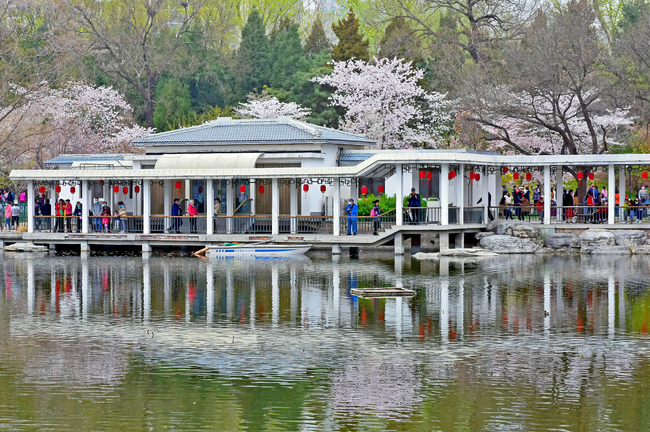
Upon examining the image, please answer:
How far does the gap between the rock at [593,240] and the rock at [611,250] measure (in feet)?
0.55

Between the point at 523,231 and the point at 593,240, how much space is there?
2745mm

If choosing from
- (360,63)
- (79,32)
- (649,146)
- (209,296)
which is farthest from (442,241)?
(79,32)

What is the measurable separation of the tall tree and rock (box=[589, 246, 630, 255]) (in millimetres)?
36548

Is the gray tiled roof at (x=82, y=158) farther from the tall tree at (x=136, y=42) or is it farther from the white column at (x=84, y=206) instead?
the tall tree at (x=136, y=42)

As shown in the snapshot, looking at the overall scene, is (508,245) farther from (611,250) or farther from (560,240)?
(611,250)

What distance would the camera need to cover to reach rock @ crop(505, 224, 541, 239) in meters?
38.3

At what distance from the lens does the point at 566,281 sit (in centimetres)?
2883

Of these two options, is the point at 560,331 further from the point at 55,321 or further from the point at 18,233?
the point at 18,233

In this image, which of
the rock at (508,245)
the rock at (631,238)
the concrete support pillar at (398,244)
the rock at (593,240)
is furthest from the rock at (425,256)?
the rock at (631,238)

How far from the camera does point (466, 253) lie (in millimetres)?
36375

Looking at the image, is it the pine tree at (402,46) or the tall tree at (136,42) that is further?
the tall tree at (136,42)

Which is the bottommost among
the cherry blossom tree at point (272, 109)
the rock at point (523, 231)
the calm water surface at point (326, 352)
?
the calm water surface at point (326, 352)

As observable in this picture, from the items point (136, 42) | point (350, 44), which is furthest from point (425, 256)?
point (136, 42)

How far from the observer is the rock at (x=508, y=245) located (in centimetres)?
3750
